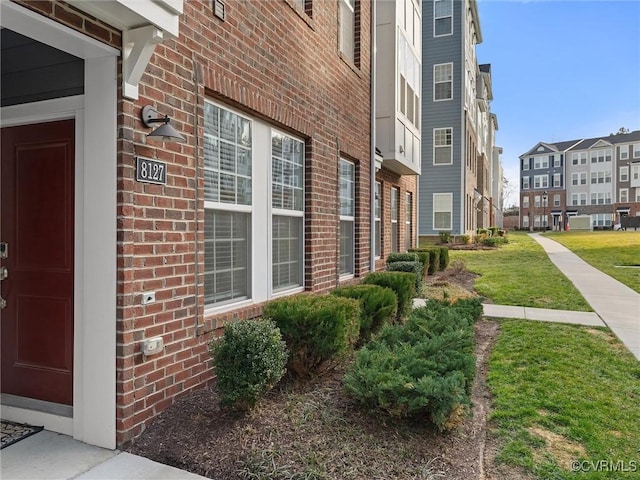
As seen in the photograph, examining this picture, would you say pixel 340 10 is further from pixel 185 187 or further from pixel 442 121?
pixel 442 121

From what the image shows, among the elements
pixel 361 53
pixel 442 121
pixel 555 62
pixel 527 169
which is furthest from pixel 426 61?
pixel 527 169

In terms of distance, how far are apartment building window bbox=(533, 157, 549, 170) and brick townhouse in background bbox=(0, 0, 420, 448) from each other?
2820 inches

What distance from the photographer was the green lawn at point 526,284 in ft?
31.2

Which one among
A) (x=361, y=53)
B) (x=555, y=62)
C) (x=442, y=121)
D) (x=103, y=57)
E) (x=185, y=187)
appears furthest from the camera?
(x=442, y=121)

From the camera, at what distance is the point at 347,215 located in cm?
829

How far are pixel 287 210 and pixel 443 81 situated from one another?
22.0 m

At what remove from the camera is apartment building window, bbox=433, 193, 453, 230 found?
2519 cm

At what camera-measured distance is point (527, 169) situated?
228 feet

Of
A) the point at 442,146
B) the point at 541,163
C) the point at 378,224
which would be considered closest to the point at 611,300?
the point at 378,224

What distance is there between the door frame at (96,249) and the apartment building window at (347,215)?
5.00 meters

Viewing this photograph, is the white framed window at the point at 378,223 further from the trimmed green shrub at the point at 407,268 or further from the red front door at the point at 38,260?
the red front door at the point at 38,260

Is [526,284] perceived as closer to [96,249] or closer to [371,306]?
[371,306]

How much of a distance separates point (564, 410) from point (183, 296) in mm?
3515

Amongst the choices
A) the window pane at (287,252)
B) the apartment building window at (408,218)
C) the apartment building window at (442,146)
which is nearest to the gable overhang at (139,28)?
the window pane at (287,252)
